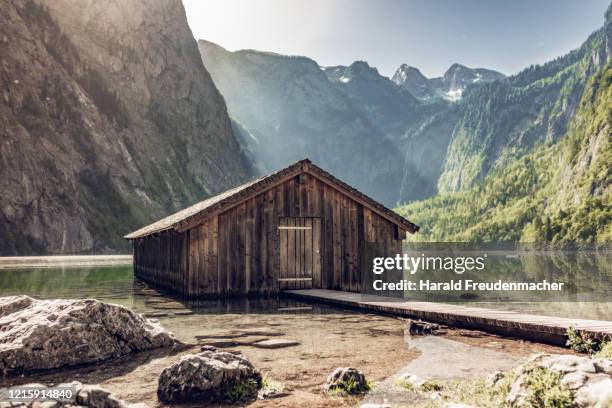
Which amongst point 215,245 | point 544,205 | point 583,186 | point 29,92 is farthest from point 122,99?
point 544,205

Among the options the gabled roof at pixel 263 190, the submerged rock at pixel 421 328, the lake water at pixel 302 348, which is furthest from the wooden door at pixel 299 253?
the submerged rock at pixel 421 328

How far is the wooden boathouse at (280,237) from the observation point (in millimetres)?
18062

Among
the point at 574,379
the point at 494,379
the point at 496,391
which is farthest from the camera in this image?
the point at 494,379

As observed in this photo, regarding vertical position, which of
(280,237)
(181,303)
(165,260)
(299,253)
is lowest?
(181,303)

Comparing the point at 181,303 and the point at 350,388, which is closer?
the point at 350,388

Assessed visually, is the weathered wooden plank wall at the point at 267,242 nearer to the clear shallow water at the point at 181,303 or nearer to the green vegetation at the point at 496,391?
the clear shallow water at the point at 181,303

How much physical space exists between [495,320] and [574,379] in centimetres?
621

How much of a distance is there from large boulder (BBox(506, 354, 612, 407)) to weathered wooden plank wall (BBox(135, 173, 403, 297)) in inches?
555

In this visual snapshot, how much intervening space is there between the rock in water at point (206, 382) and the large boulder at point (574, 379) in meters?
2.92

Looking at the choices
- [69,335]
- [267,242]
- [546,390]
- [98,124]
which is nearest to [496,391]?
[546,390]

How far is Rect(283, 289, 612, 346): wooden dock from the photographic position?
916cm

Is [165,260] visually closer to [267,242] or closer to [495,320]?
[267,242]

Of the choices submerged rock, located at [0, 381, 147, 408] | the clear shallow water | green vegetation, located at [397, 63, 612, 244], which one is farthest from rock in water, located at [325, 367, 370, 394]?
green vegetation, located at [397, 63, 612, 244]

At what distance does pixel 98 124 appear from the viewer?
3233 inches
